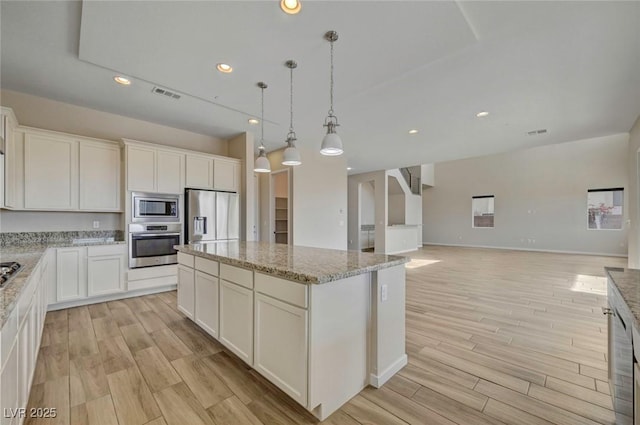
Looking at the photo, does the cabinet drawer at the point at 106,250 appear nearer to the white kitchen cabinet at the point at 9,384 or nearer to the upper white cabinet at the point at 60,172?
the upper white cabinet at the point at 60,172

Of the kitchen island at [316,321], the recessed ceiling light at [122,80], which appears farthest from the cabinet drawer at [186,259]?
the recessed ceiling light at [122,80]

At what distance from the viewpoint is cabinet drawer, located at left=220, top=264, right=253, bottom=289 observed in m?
2.01

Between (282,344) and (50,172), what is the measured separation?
386 centimetres

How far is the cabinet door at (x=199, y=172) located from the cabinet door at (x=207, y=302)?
2.27m

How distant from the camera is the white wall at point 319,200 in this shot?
584cm

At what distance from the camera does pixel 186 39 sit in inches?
92.0

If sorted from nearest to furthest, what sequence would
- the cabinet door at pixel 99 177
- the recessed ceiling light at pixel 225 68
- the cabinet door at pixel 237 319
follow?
1. the cabinet door at pixel 237 319
2. the recessed ceiling light at pixel 225 68
3. the cabinet door at pixel 99 177

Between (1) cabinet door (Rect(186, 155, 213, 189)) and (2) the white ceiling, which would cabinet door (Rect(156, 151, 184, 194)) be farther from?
(2) the white ceiling

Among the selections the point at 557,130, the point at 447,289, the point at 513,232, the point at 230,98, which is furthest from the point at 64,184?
the point at 513,232

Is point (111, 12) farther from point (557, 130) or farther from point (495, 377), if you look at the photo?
point (557, 130)

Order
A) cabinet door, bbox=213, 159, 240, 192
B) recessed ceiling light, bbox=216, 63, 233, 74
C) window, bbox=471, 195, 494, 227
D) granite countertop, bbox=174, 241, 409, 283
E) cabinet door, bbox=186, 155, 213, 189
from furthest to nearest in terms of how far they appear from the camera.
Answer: window, bbox=471, 195, 494, 227
cabinet door, bbox=213, 159, 240, 192
cabinet door, bbox=186, 155, 213, 189
recessed ceiling light, bbox=216, 63, 233, 74
granite countertop, bbox=174, 241, 409, 283

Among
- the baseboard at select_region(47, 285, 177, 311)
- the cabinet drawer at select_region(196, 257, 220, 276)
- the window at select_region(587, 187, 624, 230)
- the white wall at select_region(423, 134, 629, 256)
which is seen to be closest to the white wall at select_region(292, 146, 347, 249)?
the baseboard at select_region(47, 285, 177, 311)

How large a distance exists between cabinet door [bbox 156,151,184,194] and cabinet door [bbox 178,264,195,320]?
5.51ft

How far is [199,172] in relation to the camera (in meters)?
4.58
